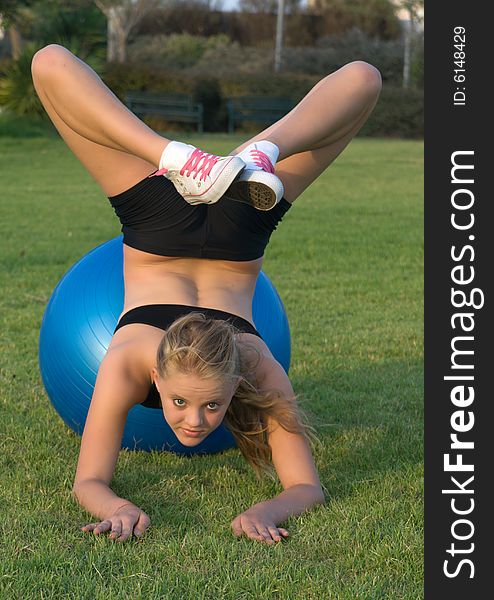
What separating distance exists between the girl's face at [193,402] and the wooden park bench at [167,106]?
26.6 metres

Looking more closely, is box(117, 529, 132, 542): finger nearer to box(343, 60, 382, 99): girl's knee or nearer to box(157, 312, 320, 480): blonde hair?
box(157, 312, 320, 480): blonde hair

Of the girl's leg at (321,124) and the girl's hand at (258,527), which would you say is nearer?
the girl's hand at (258,527)

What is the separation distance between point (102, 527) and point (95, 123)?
1781mm

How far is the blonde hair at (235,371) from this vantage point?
4.11 metres

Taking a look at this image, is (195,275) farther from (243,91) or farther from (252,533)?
(243,91)

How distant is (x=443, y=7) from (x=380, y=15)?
2107 inches

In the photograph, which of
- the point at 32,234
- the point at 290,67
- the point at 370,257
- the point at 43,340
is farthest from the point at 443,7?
the point at 290,67

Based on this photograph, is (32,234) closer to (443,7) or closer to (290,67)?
(443,7)

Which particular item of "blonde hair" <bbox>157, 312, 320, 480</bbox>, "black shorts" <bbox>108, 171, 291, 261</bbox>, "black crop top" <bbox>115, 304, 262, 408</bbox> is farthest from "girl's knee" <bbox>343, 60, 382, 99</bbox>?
"blonde hair" <bbox>157, 312, 320, 480</bbox>

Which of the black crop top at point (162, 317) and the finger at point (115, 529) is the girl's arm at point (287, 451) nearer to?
the black crop top at point (162, 317)

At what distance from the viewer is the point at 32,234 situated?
12.2 meters

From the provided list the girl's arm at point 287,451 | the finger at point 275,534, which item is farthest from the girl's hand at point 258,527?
the girl's arm at point 287,451

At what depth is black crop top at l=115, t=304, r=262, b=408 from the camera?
4551 mm

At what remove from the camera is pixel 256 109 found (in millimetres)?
33438
